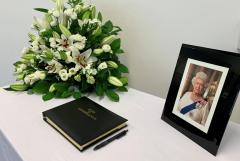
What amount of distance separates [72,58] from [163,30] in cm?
36

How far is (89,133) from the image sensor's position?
0.63 metres

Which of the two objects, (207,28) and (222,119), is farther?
(207,28)

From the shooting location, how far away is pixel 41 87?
2.93 ft

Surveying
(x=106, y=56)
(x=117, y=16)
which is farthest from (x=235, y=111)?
(x=117, y=16)

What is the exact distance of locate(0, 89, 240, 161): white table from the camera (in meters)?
0.58

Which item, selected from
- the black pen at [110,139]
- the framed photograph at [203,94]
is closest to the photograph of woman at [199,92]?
the framed photograph at [203,94]

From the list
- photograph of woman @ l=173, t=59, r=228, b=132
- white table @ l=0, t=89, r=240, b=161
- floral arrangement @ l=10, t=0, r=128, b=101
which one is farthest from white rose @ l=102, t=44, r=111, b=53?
photograph of woman @ l=173, t=59, r=228, b=132

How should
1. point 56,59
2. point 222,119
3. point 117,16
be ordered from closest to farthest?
point 222,119 → point 56,59 → point 117,16

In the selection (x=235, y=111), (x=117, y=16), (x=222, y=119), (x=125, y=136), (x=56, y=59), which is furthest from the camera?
(x=117, y=16)

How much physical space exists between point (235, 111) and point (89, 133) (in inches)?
18.6

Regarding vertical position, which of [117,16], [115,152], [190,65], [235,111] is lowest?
[115,152]

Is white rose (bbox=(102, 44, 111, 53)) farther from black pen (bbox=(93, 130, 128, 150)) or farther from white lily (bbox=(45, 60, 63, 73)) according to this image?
black pen (bbox=(93, 130, 128, 150))

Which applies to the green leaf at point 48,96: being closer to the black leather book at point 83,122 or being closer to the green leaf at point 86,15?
the black leather book at point 83,122

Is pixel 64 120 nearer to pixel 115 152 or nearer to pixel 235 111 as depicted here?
pixel 115 152
